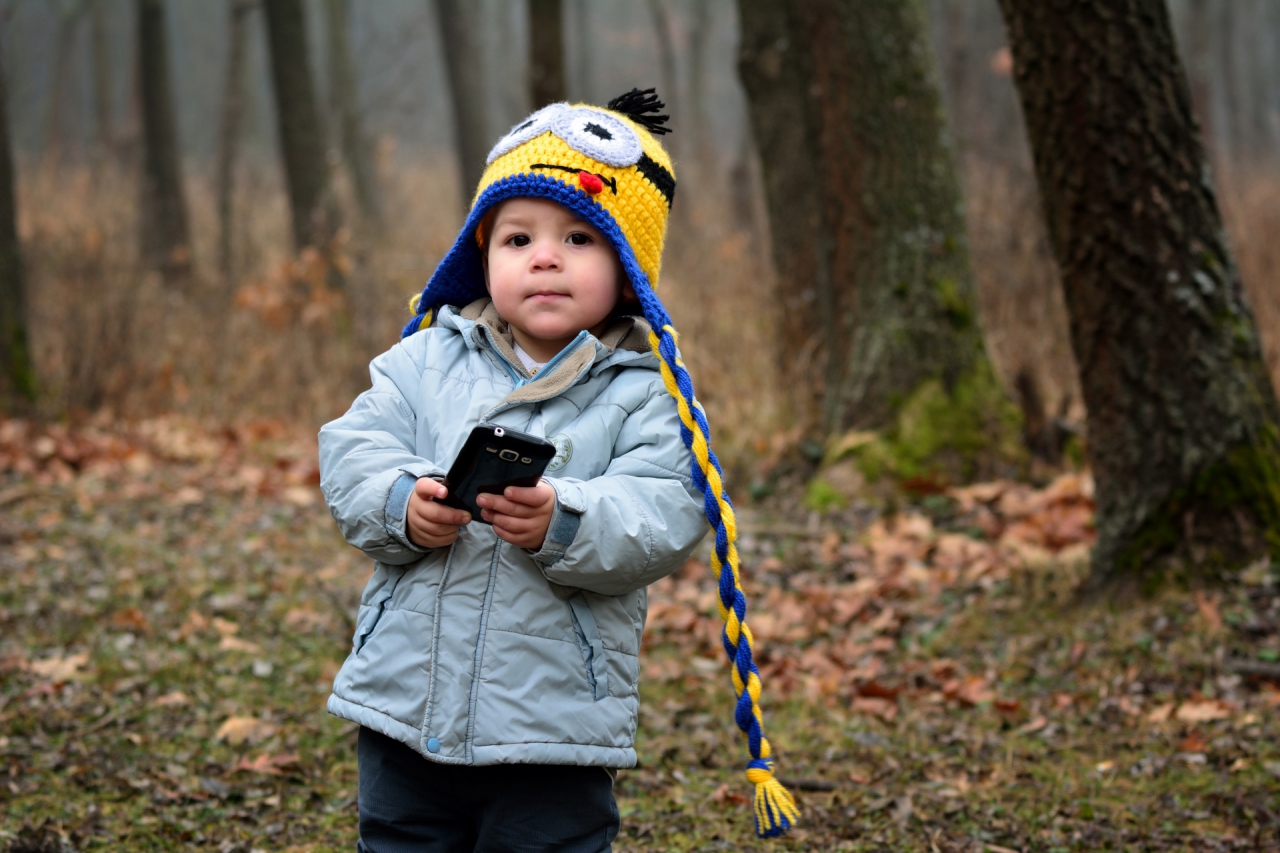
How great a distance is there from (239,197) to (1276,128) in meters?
27.1

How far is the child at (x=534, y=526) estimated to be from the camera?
6.86ft

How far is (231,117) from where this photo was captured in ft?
53.8

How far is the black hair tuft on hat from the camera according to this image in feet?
8.39

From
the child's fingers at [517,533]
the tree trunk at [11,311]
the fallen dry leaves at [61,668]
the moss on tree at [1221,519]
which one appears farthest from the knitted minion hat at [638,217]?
the tree trunk at [11,311]

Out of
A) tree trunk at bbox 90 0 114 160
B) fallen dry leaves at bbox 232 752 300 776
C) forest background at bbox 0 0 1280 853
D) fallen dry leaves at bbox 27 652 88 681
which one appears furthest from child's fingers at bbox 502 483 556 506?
tree trunk at bbox 90 0 114 160

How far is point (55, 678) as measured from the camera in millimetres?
4137

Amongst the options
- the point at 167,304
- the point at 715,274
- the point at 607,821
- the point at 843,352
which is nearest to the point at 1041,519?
the point at 843,352

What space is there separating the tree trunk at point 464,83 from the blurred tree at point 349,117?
2596mm

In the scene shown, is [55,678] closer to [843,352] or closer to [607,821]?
[607,821]

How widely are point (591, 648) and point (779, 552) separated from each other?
3705 mm

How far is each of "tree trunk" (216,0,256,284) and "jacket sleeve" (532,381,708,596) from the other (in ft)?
44.0

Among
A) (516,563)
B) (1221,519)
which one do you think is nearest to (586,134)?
(516,563)

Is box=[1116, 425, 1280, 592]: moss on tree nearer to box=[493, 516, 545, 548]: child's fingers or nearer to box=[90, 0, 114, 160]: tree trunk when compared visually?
box=[493, 516, 545, 548]: child's fingers

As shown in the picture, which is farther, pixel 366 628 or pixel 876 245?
pixel 876 245
